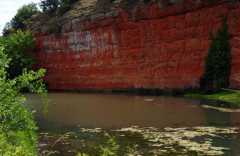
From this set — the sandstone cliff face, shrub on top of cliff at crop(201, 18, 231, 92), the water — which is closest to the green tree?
the sandstone cliff face

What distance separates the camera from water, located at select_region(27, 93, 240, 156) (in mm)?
17469

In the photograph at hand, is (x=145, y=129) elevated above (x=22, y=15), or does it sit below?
below

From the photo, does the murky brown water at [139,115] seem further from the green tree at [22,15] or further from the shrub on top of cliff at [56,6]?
the green tree at [22,15]

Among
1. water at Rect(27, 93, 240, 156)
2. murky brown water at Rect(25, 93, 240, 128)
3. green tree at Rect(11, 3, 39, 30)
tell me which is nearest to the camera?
water at Rect(27, 93, 240, 156)

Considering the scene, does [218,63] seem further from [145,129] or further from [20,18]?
[20,18]

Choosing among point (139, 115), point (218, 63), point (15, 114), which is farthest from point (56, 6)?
point (15, 114)

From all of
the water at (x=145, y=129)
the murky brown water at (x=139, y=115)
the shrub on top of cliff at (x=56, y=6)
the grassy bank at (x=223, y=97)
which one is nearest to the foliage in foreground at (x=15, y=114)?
the water at (x=145, y=129)

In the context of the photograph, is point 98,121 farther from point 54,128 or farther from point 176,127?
point 176,127

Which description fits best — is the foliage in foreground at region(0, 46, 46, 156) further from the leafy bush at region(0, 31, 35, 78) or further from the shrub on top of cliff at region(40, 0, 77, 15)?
the shrub on top of cliff at region(40, 0, 77, 15)

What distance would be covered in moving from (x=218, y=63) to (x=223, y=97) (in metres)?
5.81

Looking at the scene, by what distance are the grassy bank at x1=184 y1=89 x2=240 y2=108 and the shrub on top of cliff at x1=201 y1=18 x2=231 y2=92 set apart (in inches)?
43.0

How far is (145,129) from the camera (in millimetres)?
22406

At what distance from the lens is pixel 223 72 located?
4097 centimetres

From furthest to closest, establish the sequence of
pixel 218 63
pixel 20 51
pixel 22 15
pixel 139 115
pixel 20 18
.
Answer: pixel 22 15
pixel 20 18
pixel 20 51
pixel 218 63
pixel 139 115
